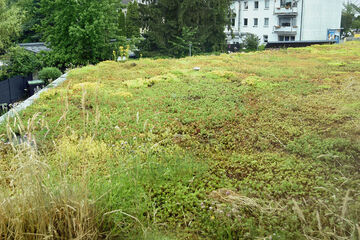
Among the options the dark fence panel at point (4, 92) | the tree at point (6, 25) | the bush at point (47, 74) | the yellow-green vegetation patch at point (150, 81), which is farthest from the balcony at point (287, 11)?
the dark fence panel at point (4, 92)

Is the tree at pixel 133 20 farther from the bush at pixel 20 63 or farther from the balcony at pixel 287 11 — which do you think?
the balcony at pixel 287 11

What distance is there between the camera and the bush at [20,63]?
15.2 m

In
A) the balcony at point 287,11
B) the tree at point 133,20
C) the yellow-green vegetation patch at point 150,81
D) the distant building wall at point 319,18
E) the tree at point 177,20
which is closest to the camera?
the yellow-green vegetation patch at point 150,81

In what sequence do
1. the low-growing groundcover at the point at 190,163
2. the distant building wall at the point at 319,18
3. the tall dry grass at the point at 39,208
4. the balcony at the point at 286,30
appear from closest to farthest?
the tall dry grass at the point at 39,208
the low-growing groundcover at the point at 190,163
the distant building wall at the point at 319,18
the balcony at the point at 286,30

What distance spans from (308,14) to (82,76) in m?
33.0

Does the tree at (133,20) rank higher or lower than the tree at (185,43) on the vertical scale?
higher

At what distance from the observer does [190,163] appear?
4.23 m

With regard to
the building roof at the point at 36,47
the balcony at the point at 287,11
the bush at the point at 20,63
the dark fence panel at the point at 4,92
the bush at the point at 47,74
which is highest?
the balcony at the point at 287,11

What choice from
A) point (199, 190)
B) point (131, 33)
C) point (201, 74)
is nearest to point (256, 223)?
point (199, 190)

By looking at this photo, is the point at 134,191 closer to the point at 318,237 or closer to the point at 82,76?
the point at 318,237

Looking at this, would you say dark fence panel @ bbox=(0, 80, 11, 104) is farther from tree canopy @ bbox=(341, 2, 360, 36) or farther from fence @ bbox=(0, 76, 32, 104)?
tree canopy @ bbox=(341, 2, 360, 36)

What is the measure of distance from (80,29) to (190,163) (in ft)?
37.7

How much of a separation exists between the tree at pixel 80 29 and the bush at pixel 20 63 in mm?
1137

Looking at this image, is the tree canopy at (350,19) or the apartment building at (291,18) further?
the tree canopy at (350,19)
